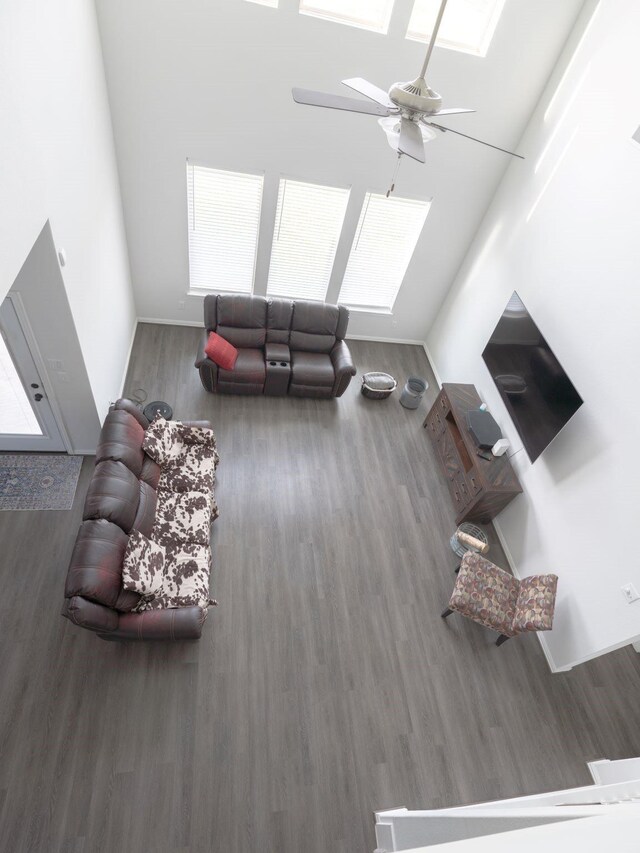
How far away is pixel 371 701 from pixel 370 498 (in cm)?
209

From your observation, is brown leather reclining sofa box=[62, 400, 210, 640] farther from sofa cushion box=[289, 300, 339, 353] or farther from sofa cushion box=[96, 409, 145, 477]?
sofa cushion box=[289, 300, 339, 353]

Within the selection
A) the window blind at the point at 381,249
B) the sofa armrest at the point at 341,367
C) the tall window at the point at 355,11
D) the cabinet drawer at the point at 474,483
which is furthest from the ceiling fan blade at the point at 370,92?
the cabinet drawer at the point at 474,483

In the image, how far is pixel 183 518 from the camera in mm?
4117

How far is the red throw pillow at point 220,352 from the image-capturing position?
552cm

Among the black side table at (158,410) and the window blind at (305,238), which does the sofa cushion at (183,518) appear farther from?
the window blind at (305,238)

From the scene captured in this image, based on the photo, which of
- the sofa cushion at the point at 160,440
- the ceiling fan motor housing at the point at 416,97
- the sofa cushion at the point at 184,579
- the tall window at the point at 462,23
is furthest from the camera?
the tall window at the point at 462,23

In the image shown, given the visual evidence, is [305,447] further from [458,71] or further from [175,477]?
[458,71]

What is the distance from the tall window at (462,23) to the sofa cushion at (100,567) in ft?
18.2

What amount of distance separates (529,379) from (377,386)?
7.01ft

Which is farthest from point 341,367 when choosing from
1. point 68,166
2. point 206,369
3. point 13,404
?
point 13,404

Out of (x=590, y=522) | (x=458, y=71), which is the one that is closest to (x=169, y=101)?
(x=458, y=71)

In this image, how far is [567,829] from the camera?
94 centimetres

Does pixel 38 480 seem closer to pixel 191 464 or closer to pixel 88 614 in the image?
pixel 191 464

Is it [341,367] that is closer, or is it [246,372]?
[246,372]
